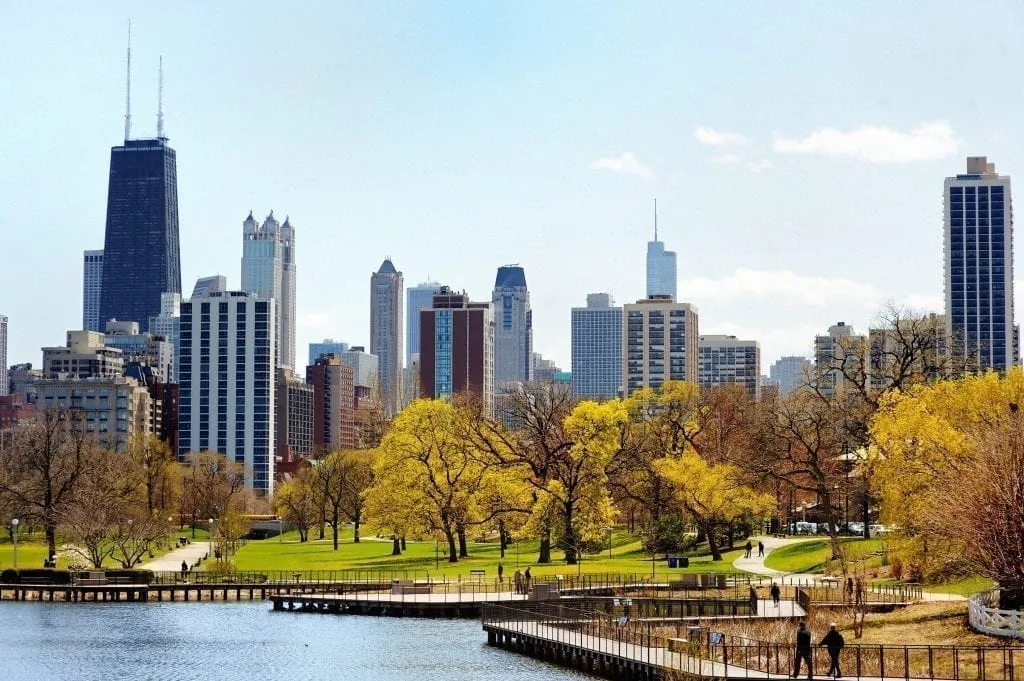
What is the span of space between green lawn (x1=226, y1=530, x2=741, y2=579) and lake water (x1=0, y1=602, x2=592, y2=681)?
51.5ft

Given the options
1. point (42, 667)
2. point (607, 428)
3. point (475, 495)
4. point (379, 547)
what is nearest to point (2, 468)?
point (379, 547)

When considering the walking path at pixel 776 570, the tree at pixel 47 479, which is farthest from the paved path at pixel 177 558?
the walking path at pixel 776 570

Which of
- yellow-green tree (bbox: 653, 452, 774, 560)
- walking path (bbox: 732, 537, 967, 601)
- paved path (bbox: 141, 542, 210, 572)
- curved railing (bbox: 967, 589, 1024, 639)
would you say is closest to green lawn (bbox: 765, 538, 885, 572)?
walking path (bbox: 732, 537, 967, 601)

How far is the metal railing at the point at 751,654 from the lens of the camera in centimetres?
5012

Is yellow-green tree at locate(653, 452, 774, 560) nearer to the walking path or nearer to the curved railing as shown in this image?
the walking path

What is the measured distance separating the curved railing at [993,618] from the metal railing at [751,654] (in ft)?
7.44

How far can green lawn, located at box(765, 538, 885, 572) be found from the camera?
303 feet

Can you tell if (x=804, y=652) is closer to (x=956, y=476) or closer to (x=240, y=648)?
(x=956, y=476)

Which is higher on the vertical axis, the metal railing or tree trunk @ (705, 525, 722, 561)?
tree trunk @ (705, 525, 722, 561)

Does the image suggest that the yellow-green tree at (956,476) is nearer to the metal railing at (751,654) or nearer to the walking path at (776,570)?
the walking path at (776,570)

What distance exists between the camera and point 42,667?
67438mm

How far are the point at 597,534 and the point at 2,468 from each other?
7294 centimetres

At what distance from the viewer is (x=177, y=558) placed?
12431 cm

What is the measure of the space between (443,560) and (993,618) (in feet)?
196
